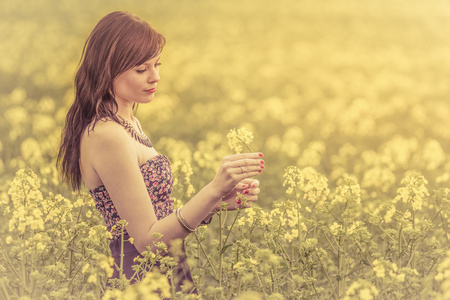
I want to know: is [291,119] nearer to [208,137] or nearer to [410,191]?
[208,137]

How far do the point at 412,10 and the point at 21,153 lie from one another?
353 centimetres

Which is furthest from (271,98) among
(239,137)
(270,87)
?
(239,137)

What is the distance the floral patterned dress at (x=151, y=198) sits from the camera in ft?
8.16

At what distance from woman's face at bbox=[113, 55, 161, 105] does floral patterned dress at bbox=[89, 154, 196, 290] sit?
277mm

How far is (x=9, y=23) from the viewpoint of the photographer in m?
5.33

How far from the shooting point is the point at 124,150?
235 cm

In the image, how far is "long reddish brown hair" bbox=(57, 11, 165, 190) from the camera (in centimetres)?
247

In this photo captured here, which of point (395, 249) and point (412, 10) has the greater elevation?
point (412, 10)

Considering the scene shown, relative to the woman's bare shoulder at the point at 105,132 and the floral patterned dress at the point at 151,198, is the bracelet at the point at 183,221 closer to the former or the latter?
the floral patterned dress at the point at 151,198

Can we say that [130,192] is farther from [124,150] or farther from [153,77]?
[153,77]

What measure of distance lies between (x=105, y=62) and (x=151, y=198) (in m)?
0.61

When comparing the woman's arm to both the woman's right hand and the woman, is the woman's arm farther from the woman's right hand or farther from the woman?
the woman's right hand

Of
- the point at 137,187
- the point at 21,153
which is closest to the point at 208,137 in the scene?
the point at 21,153

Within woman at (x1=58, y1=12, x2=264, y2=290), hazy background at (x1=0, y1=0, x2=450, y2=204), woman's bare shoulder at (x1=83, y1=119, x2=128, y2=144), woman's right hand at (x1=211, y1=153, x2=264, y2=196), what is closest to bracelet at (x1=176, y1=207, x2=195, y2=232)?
woman at (x1=58, y1=12, x2=264, y2=290)
